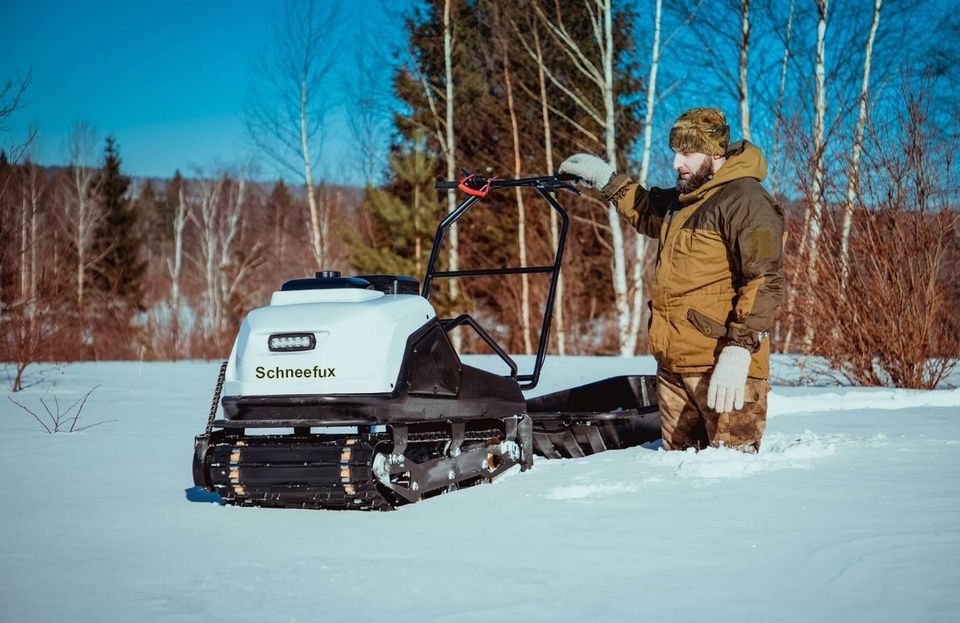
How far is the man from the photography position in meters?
3.80

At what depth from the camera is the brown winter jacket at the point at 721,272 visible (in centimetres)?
381

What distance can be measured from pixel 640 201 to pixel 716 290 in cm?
79

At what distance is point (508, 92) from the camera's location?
66.4 ft

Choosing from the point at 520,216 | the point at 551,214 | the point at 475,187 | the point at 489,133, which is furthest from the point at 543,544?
the point at 489,133

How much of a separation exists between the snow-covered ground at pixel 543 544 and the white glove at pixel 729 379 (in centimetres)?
22

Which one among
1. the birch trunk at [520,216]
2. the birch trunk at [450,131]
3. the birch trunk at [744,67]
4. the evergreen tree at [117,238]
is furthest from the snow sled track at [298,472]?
the evergreen tree at [117,238]

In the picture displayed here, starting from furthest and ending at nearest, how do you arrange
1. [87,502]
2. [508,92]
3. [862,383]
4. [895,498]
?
[508,92] → [862,383] → [87,502] → [895,498]

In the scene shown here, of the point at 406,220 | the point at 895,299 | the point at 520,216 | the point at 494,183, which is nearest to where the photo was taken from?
the point at 494,183

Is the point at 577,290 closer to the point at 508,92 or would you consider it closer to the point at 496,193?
the point at 496,193

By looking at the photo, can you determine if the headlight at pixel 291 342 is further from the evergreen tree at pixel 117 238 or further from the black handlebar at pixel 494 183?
the evergreen tree at pixel 117 238

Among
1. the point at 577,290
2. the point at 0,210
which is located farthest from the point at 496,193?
the point at 0,210

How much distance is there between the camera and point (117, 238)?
119 feet

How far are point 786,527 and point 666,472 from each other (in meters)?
0.97

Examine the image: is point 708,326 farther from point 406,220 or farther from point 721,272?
point 406,220
